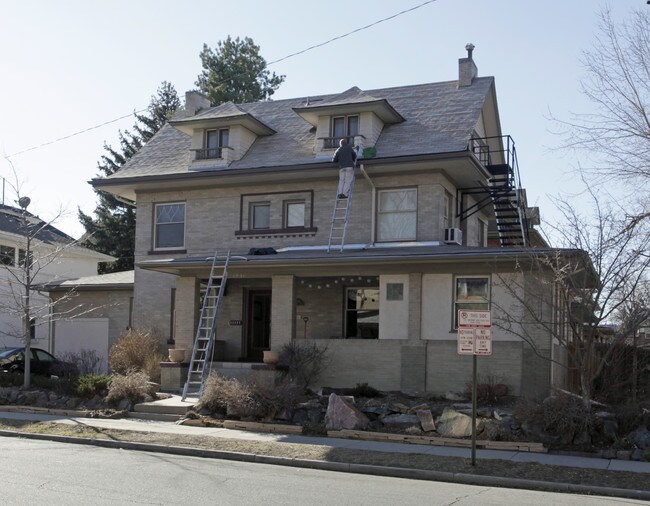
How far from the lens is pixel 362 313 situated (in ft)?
77.1

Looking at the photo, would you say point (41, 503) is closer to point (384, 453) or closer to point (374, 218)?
point (384, 453)

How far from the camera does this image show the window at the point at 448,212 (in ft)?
76.5

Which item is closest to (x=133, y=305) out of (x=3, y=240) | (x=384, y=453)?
(x=3, y=240)

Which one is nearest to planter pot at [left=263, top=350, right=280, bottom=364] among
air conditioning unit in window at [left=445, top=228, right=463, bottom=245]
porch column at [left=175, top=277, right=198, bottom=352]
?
porch column at [left=175, top=277, right=198, bottom=352]

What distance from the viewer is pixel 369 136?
24.0m

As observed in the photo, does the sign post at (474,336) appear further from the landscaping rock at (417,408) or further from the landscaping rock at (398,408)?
the landscaping rock at (398,408)

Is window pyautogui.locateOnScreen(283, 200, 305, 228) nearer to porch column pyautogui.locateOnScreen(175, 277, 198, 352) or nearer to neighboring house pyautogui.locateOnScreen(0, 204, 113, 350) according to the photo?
porch column pyautogui.locateOnScreen(175, 277, 198, 352)

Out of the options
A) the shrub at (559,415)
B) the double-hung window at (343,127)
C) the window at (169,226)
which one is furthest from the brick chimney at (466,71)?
the shrub at (559,415)

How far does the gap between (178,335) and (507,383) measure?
377 inches

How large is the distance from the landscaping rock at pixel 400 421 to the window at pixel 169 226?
11869 millimetres

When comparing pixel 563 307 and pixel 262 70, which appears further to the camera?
pixel 262 70

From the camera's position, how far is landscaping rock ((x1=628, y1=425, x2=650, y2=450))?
13789 millimetres

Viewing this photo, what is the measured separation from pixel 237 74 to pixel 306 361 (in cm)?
3810

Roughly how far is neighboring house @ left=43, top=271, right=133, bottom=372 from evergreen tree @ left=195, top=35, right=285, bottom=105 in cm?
2753
